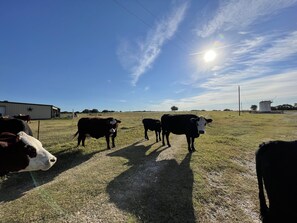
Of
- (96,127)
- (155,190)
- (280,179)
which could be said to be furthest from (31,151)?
(96,127)

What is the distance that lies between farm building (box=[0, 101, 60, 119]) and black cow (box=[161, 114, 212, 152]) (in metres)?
37.1

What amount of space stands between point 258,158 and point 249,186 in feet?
13.2

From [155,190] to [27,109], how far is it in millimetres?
42833

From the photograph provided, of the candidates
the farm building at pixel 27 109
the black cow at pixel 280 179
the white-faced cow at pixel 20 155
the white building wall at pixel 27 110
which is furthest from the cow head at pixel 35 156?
the white building wall at pixel 27 110

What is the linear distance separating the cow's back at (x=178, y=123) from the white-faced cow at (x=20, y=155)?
28.7 ft

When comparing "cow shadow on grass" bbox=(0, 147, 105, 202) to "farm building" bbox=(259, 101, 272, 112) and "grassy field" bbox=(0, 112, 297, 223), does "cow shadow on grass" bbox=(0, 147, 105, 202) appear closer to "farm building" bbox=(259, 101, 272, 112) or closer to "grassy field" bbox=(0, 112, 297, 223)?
"grassy field" bbox=(0, 112, 297, 223)

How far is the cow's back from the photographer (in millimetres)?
11958

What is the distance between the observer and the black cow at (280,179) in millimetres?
3537

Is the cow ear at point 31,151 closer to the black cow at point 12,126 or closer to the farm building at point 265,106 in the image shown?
the black cow at point 12,126

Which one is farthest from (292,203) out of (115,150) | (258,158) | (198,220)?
(115,150)

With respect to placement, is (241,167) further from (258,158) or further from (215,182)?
(258,158)

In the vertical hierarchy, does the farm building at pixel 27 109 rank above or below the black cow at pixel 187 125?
above

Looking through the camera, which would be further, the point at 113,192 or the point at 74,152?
the point at 74,152

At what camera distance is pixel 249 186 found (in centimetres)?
755
